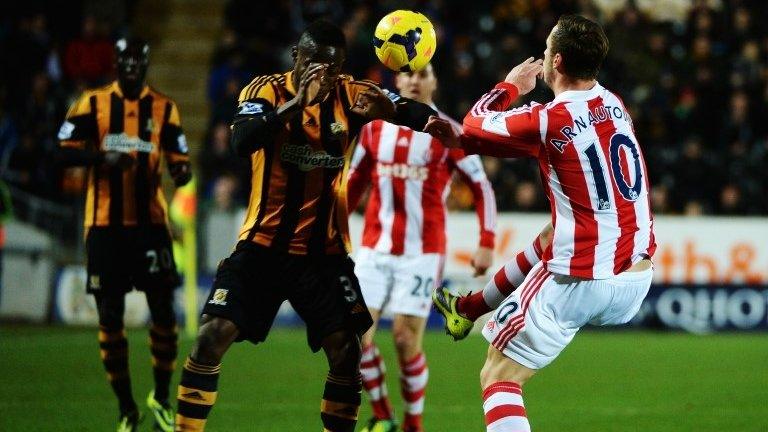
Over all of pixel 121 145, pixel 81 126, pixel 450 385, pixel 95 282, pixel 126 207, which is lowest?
pixel 450 385

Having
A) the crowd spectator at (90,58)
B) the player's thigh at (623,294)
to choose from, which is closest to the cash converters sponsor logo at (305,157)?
the player's thigh at (623,294)

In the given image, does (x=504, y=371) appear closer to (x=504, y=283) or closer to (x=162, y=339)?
(x=504, y=283)

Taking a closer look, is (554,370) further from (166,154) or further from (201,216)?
(201,216)

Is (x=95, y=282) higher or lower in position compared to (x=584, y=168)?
lower

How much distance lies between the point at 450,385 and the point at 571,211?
517cm

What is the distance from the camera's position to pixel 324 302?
6.27 m

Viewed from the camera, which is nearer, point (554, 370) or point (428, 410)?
point (428, 410)

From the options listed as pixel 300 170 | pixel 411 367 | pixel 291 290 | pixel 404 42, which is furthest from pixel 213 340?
pixel 411 367

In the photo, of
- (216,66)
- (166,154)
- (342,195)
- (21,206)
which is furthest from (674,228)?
(342,195)

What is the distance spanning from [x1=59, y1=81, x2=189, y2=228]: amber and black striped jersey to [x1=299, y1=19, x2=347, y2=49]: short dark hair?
92.5 inches

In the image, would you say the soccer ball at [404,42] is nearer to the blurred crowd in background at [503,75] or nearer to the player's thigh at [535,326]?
the player's thigh at [535,326]

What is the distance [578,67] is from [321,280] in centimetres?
167

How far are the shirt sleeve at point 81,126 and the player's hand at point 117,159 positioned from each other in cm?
27

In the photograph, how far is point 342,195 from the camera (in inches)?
256
